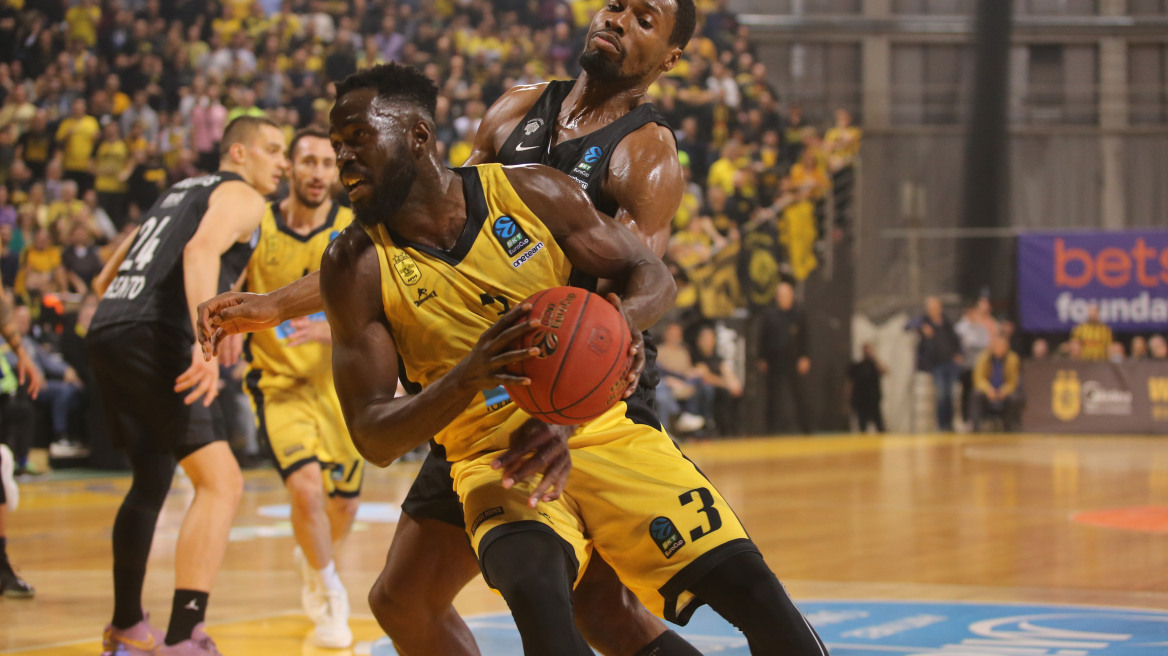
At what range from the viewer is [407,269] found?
298cm

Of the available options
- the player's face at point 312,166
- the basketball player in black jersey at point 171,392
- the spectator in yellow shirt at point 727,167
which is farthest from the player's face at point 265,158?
the spectator in yellow shirt at point 727,167

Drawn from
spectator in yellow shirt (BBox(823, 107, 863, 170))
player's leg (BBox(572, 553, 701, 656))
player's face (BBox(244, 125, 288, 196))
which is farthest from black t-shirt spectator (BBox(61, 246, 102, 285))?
spectator in yellow shirt (BBox(823, 107, 863, 170))

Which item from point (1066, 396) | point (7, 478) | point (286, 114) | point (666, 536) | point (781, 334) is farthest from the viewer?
point (1066, 396)

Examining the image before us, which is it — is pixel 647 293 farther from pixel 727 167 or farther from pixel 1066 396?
pixel 1066 396

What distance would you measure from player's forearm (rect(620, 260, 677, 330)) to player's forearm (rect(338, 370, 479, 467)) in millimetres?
433

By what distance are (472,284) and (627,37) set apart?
1138 millimetres

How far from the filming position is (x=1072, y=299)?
61.7 feet

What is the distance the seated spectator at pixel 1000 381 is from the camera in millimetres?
17953

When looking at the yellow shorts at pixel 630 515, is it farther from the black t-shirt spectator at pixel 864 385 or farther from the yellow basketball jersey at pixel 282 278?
the black t-shirt spectator at pixel 864 385

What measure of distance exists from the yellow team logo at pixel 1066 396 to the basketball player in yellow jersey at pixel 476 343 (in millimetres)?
15925

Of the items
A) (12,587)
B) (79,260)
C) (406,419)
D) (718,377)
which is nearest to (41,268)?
(79,260)

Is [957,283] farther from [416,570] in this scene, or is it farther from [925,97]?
[416,570]

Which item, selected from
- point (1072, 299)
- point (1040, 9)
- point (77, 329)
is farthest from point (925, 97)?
point (77, 329)

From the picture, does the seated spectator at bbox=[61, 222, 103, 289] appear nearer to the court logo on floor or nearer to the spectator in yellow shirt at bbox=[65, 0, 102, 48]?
the spectator in yellow shirt at bbox=[65, 0, 102, 48]
